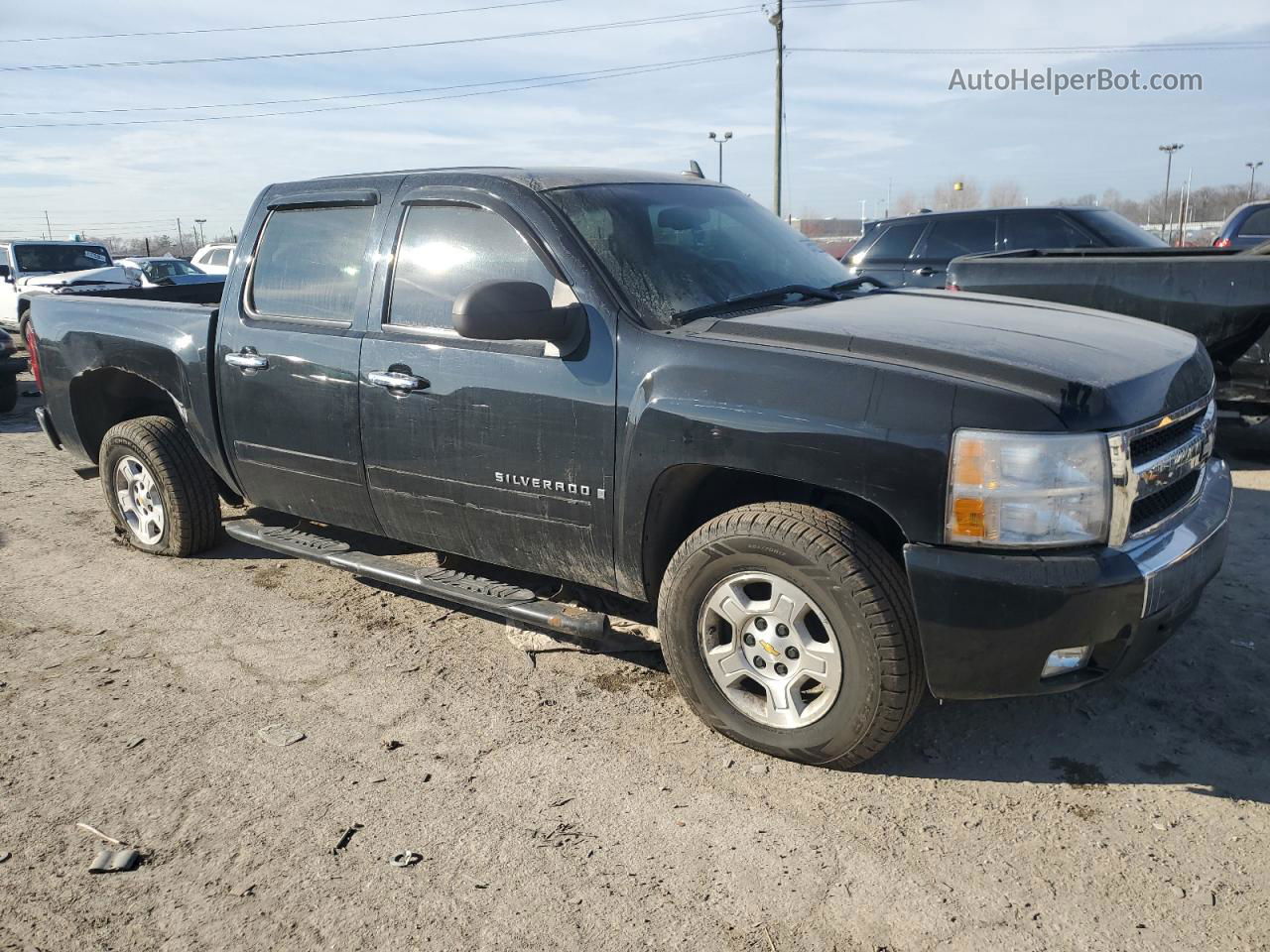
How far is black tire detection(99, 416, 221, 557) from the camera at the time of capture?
195 inches

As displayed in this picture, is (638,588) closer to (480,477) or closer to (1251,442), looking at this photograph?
(480,477)

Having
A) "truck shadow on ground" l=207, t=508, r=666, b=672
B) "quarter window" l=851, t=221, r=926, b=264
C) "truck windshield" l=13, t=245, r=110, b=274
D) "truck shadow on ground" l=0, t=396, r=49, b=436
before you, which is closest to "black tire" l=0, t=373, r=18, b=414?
"truck shadow on ground" l=0, t=396, r=49, b=436

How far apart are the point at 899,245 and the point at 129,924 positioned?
9814 mm

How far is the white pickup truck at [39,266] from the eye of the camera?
644 inches

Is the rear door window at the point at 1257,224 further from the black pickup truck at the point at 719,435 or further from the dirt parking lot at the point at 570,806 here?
the black pickup truck at the point at 719,435

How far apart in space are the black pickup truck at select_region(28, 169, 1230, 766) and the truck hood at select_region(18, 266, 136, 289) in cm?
1298

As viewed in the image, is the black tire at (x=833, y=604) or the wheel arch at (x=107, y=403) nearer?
the black tire at (x=833, y=604)

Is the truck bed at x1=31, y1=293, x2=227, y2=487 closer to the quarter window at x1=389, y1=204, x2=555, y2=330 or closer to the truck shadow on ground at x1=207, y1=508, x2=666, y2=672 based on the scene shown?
the truck shadow on ground at x1=207, y1=508, x2=666, y2=672

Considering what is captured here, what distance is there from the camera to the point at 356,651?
158 inches

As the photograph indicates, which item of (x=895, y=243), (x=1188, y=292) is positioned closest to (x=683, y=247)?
(x=1188, y=292)

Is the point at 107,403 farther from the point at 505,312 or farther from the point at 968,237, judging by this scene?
the point at 968,237

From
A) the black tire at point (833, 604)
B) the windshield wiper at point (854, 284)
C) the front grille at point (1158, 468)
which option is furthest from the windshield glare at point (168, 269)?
the front grille at point (1158, 468)

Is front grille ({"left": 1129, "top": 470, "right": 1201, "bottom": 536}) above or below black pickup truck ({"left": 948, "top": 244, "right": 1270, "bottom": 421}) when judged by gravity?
below

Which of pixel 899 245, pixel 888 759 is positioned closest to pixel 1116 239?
pixel 899 245
